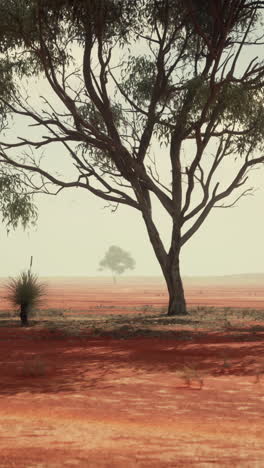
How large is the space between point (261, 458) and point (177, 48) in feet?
67.3

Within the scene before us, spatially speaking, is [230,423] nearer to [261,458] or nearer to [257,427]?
[257,427]

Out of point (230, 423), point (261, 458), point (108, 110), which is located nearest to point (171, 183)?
point (108, 110)

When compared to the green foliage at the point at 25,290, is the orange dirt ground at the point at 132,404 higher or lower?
lower

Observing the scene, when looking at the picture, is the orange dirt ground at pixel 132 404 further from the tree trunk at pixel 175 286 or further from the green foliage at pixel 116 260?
the green foliage at pixel 116 260

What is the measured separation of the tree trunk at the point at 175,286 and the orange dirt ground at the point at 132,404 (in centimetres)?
703

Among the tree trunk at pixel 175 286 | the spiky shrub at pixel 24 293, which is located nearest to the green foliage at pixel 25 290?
the spiky shrub at pixel 24 293

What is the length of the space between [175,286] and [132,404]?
14466 mm

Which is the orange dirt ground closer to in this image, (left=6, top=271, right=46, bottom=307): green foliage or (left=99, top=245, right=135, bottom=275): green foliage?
(left=6, top=271, right=46, bottom=307): green foliage

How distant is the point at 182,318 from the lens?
21391mm

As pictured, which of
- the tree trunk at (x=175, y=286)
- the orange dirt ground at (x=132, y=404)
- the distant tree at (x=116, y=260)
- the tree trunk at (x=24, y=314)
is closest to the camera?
the orange dirt ground at (x=132, y=404)

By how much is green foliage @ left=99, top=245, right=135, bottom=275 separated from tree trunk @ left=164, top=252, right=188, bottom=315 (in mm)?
101324

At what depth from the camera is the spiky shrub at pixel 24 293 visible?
19.9 meters

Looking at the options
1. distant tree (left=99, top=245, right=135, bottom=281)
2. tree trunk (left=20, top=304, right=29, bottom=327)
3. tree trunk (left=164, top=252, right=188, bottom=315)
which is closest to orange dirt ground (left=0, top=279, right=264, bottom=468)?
tree trunk (left=20, top=304, right=29, bottom=327)

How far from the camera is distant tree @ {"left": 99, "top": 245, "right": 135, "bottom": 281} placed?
124 metres
